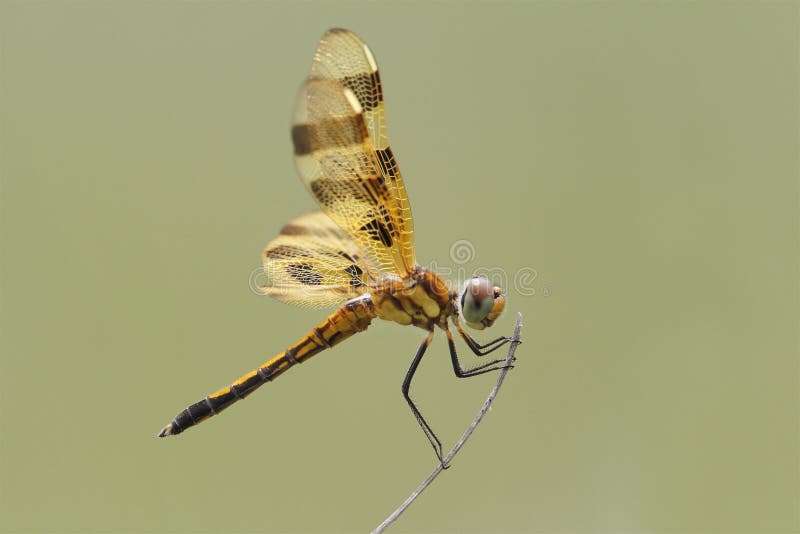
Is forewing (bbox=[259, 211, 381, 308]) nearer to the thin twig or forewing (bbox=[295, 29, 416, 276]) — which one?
forewing (bbox=[295, 29, 416, 276])

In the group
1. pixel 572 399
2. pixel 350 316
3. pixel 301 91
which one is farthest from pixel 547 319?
pixel 301 91

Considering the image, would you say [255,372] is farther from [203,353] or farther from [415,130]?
[415,130]

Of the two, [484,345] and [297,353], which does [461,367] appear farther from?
[297,353]

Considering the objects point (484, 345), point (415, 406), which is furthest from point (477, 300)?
point (415, 406)

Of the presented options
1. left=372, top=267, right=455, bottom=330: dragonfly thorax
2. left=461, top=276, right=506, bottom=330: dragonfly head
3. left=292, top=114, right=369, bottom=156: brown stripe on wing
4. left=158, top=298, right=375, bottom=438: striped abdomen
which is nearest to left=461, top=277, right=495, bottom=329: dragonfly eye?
left=461, top=276, right=506, bottom=330: dragonfly head

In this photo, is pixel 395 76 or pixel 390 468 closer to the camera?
pixel 390 468

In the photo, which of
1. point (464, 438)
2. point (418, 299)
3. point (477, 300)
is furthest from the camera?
point (418, 299)
